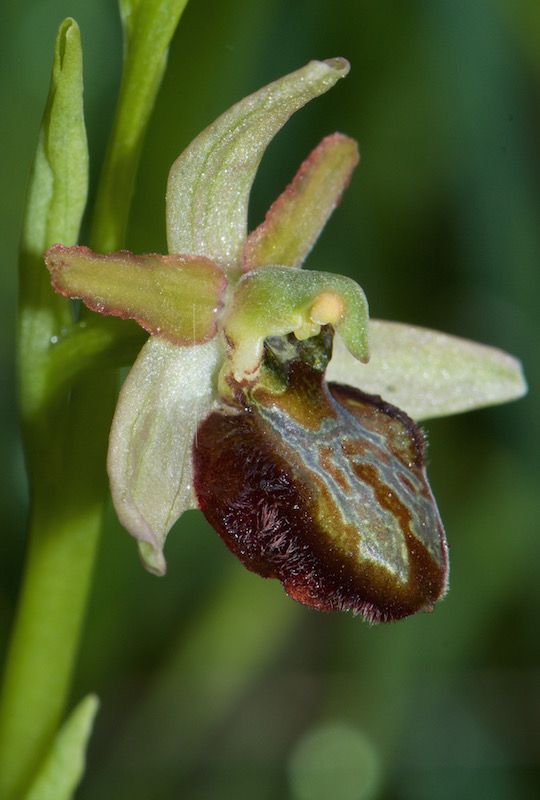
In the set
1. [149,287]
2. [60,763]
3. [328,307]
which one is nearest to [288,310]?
[328,307]

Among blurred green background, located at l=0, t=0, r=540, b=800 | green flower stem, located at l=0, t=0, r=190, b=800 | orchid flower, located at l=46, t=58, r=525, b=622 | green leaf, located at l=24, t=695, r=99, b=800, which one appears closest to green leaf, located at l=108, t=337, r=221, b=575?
orchid flower, located at l=46, t=58, r=525, b=622

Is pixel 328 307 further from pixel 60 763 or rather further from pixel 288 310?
pixel 60 763

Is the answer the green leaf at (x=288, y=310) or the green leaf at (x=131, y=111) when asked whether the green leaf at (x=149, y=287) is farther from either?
the green leaf at (x=131, y=111)

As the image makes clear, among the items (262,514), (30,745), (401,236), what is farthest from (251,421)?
(401,236)

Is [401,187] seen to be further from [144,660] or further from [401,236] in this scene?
[144,660]

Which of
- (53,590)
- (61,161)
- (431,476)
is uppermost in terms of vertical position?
(61,161)

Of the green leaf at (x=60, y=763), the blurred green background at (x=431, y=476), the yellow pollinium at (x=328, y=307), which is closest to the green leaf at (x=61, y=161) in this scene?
the yellow pollinium at (x=328, y=307)

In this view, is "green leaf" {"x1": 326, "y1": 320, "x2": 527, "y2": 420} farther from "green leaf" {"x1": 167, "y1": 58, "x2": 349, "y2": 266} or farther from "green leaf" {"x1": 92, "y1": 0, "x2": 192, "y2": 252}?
"green leaf" {"x1": 92, "y1": 0, "x2": 192, "y2": 252}
